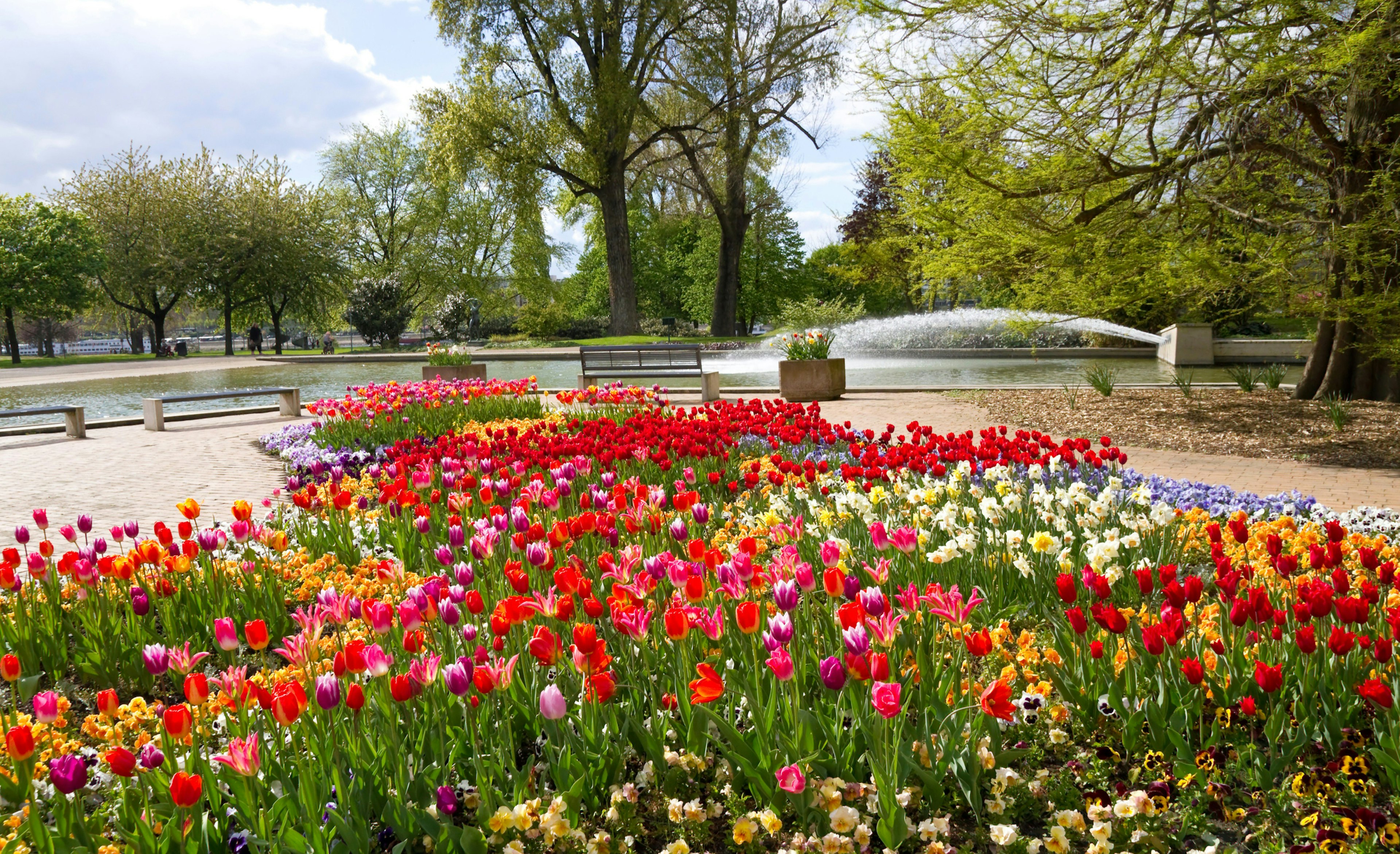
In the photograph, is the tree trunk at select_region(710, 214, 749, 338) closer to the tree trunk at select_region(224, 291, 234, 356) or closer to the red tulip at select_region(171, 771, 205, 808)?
the tree trunk at select_region(224, 291, 234, 356)

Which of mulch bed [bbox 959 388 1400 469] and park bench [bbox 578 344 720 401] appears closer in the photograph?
mulch bed [bbox 959 388 1400 469]

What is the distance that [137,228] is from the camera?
43969 millimetres

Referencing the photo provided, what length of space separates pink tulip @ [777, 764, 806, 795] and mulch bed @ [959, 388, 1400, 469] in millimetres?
7868

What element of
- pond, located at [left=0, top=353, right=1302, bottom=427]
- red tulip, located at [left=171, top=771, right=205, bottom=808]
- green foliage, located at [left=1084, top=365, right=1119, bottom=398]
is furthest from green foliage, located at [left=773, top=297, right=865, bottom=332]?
red tulip, located at [left=171, top=771, right=205, bottom=808]

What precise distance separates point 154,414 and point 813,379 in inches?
374

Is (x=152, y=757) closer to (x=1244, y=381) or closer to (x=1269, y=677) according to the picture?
(x=1269, y=677)

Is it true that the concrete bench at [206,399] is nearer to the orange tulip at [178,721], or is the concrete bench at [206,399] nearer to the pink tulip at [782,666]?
the orange tulip at [178,721]

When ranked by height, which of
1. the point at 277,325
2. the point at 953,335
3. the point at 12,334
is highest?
the point at 277,325

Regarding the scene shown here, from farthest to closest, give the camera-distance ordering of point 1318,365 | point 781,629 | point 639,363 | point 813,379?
point 639,363, point 813,379, point 1318,365, point 781,629

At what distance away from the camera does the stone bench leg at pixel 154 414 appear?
12391 mm

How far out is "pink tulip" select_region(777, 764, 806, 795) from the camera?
73.2 inches

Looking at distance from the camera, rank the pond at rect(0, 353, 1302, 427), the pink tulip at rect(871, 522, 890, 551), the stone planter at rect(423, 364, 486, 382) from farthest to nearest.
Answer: the pond at rect(0, 353, 1302, 427)
the stone planter at rect(423, 364, 486, 382)
the pink tulip at rect(871, 522, 890, 551)

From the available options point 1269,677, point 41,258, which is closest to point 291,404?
point 1269,677

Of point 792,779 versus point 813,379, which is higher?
point 813,379
